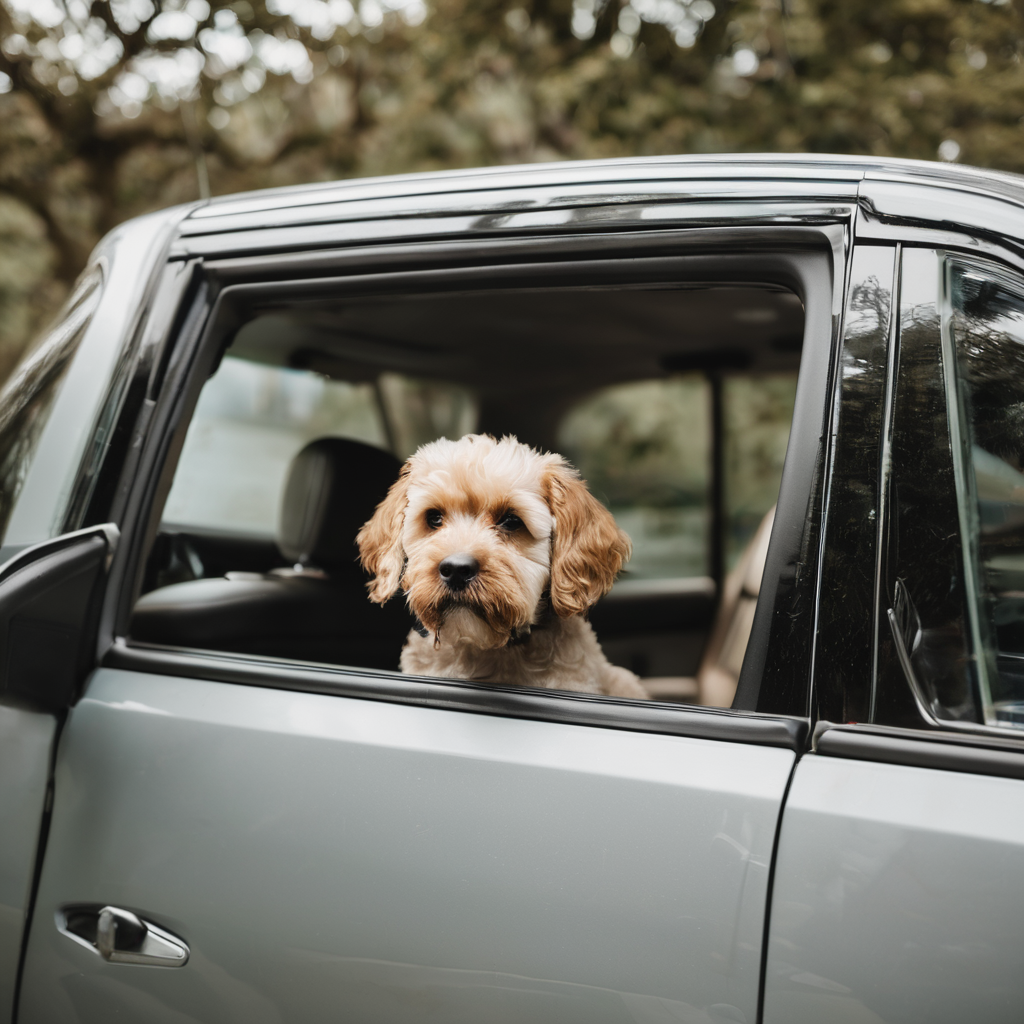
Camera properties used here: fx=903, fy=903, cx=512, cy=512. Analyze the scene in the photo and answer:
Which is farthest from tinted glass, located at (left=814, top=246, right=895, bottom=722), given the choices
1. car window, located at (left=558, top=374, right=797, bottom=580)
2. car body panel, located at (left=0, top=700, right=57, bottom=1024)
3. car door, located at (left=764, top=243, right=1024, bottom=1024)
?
car window, located at (left=558, top=374, right=797, bottom=580)

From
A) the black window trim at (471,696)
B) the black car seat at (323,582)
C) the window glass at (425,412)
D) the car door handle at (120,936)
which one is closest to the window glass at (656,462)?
the window glass at (425,412)

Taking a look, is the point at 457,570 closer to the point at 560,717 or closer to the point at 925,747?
the point at 560,717

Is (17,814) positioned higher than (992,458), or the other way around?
(992,458)

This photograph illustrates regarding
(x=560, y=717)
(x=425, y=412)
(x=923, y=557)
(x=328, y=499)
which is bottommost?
(x=560, y=717)

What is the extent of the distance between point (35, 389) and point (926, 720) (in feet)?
6.16

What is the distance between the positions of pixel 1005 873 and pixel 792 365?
9.83 feet

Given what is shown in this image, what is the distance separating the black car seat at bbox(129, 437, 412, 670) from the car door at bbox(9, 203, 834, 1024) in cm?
78

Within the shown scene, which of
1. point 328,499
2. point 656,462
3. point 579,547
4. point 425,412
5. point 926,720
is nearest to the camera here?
point 926,720

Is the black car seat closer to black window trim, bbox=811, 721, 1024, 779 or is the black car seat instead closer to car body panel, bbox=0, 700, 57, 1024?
car body panel, bbox=0, 700, 57, 1024

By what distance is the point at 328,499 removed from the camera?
2578mm

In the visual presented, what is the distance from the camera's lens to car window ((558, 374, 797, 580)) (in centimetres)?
425

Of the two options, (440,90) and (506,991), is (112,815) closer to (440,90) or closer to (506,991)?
(506,991)

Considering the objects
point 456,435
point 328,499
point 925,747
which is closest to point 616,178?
point 925,747

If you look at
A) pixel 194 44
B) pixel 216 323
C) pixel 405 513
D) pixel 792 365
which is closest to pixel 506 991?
pixel 405 513
